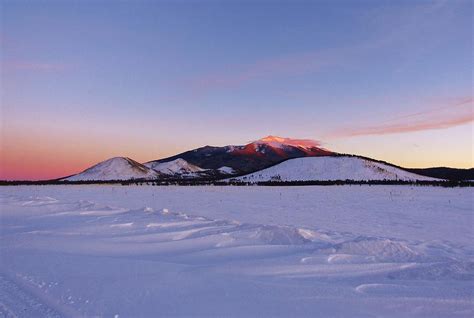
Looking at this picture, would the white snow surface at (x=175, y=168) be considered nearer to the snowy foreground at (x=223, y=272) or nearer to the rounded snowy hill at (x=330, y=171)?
the rounded snowy hill at (x=330, y=171)

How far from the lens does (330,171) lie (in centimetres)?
6569

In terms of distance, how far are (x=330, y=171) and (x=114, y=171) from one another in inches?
2537

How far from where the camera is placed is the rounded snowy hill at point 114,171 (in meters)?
101

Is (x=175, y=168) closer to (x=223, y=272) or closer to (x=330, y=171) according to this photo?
(x=330, y=171)

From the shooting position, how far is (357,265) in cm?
596

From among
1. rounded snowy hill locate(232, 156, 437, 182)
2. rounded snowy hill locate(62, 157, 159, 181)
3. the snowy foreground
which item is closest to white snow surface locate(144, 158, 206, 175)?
rounded snowy hill locate(62, 157, 159, 181)

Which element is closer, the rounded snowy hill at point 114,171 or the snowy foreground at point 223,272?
the snowy foreground at point 223,272

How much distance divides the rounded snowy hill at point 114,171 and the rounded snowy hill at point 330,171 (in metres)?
44.3

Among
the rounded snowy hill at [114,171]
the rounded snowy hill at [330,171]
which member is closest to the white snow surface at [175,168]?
the rounded snowy hill at [114,171]

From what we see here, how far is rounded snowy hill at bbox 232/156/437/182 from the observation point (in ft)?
203

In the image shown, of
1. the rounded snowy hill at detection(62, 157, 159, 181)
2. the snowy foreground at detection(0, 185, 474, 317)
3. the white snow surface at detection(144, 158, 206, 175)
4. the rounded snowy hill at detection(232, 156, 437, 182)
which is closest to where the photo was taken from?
the snowy foreground at detection(0, 185, 474, 317)

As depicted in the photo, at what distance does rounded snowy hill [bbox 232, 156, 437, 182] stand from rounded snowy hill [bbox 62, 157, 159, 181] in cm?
4426

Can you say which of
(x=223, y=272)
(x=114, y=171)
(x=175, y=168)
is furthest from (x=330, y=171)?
(x=175, y=168)

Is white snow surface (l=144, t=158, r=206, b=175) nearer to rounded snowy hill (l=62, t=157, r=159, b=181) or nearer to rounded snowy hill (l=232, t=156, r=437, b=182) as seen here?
rounded snowy hill (l=62, t=157, r=159, b=181)
